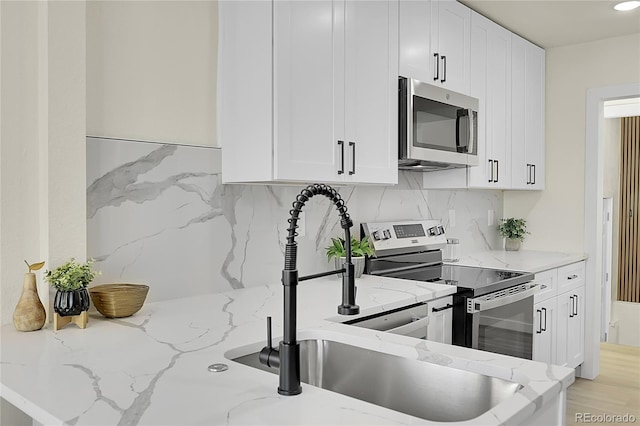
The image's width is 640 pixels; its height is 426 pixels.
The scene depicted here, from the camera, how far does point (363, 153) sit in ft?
7.95

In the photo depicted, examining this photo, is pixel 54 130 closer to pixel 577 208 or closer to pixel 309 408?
pixel 309 408

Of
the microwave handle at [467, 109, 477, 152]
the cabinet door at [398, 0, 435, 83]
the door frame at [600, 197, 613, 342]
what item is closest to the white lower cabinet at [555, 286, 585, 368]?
the microwave handle at [467, 109, 477, 152]

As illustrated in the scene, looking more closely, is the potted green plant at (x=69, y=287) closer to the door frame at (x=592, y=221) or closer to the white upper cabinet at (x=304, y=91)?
the white upper cabinet at (x=304, y=91)

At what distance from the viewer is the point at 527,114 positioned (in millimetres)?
4035

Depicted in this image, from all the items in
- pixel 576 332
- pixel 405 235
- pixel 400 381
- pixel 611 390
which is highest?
pixel 405 235

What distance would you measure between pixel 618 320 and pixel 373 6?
5.92 m

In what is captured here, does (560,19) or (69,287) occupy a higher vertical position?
(560,19)

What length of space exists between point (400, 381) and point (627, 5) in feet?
9.63

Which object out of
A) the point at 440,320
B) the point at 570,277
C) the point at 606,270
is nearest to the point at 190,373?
the point at 440,320

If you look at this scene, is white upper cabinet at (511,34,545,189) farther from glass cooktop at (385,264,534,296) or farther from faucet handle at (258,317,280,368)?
faucet handle at (258,317,280,368)

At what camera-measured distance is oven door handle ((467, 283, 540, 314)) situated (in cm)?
251

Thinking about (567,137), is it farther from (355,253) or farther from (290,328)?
(290,328)

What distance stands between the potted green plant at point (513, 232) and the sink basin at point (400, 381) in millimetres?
3018

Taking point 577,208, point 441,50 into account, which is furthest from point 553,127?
point 441,50
